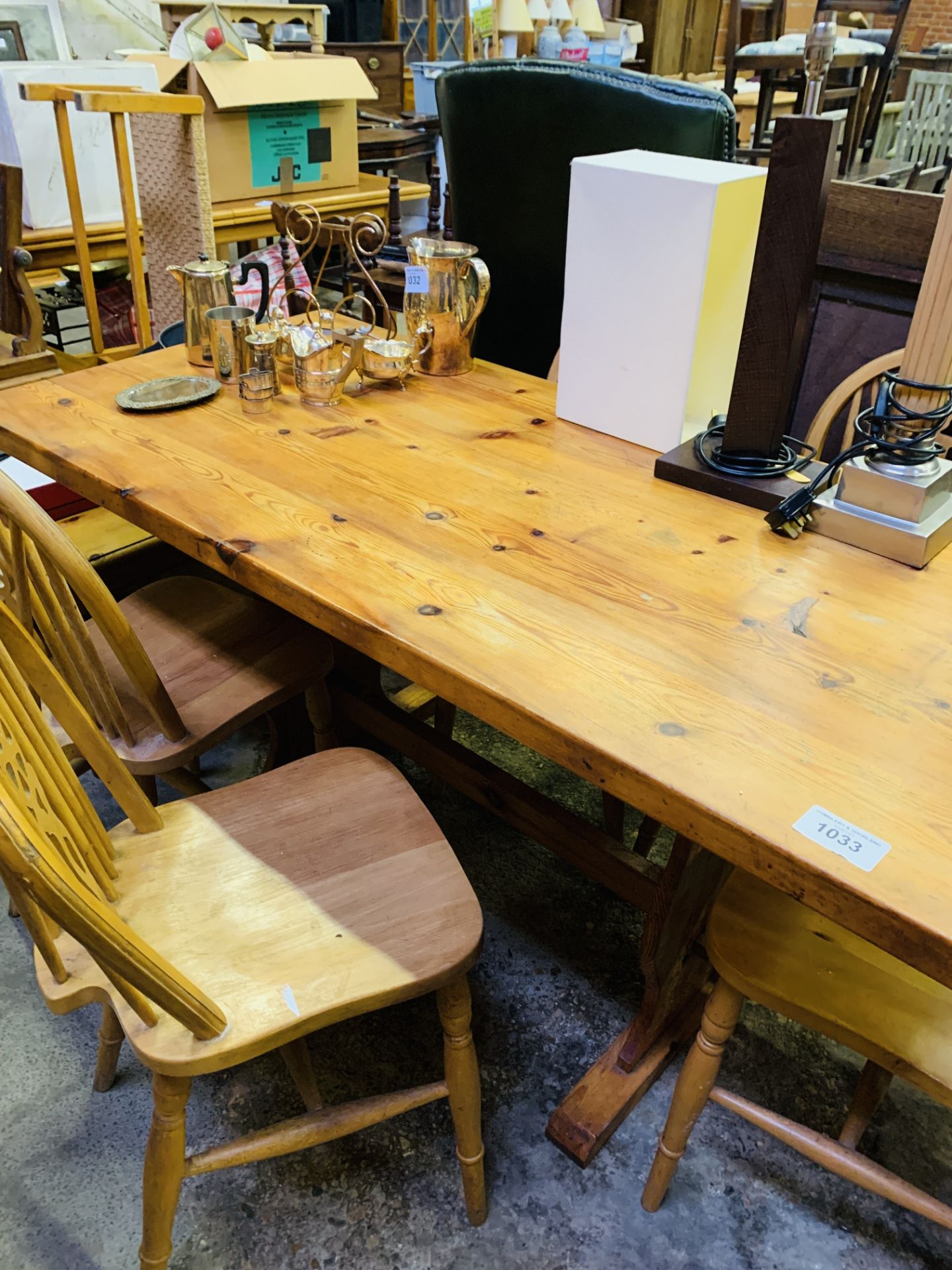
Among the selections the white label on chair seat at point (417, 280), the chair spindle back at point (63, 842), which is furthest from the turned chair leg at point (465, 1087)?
the white label on chair seat at point (417, 280)

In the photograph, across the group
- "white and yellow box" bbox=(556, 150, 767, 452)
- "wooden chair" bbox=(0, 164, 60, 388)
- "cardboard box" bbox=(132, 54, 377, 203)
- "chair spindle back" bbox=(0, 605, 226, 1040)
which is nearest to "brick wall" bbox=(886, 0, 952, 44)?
"cardboard box" bbox=(132, 54, 377, 203)

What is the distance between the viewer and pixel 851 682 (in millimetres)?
922

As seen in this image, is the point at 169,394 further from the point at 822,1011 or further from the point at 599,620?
the point at 822,1011

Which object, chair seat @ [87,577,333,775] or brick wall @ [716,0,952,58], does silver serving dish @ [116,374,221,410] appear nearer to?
chair seat @ [87,577,333,775]

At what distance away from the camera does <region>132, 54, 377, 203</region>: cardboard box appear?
2.77 metres

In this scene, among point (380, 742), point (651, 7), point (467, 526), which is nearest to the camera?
point (467, 526)

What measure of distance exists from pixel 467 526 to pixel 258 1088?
3.09ft

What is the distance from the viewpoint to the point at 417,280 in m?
1.60

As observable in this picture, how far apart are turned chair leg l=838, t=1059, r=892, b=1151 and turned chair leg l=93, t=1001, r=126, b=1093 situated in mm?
1026

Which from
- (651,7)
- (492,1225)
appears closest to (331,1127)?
(492,1225)

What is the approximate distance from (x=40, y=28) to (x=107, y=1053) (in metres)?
4.29

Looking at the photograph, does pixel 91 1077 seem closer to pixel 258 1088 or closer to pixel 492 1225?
pixel 258 1088

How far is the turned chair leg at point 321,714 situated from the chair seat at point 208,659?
0.16 metres

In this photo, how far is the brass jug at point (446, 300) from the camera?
1.58m
